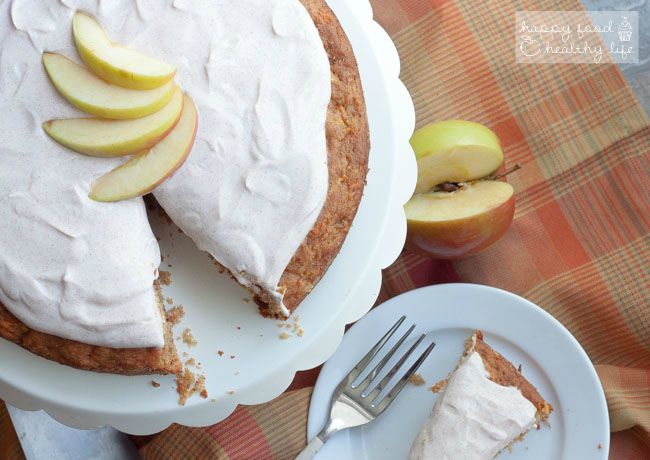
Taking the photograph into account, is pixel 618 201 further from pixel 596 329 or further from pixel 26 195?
pixel 26 195

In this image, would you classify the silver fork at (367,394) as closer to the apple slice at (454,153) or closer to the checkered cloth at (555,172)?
the checkered cloth at (555,172)

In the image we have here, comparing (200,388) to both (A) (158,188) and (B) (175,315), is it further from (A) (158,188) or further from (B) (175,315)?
(A) (158,188)

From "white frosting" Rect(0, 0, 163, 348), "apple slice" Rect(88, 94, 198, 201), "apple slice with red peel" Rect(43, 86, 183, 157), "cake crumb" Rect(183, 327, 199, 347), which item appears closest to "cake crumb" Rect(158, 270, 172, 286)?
"cake crumb" Rect(183, 327, 199, 347)

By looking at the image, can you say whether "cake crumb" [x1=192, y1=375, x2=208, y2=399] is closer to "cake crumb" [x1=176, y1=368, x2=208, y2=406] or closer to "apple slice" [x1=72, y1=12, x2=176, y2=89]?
"cake crumb" [x1=176, y1=368, x2=208, y2=406]

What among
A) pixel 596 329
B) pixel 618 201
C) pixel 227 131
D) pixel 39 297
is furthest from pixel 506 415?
pixel 39 297

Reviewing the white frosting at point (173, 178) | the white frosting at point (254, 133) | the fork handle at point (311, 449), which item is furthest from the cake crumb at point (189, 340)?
the fork handle at point (311, 449)

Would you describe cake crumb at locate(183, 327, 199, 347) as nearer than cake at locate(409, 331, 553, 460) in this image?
Yes
